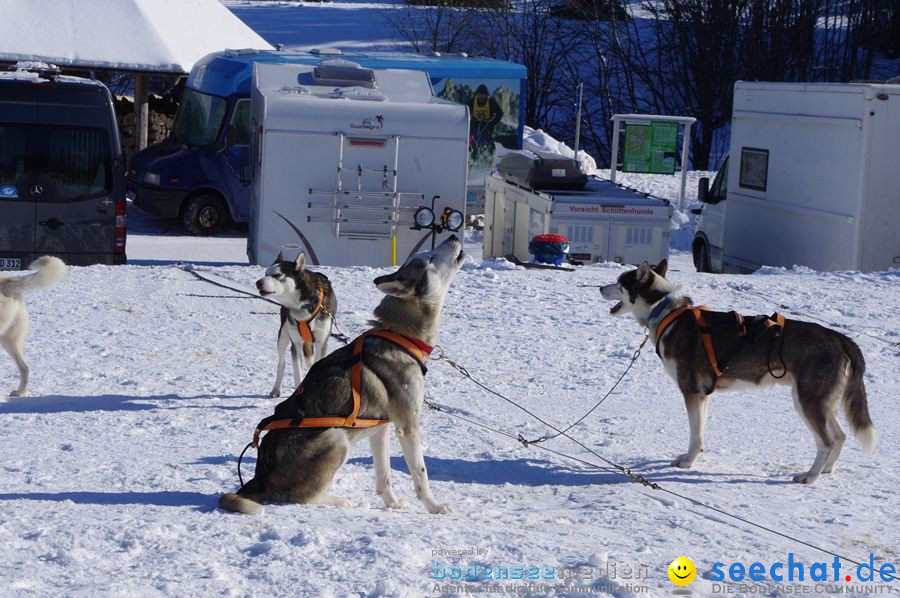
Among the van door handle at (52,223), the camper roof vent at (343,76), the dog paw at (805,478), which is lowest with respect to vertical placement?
the dog paw at (805,478)

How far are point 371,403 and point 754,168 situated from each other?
1180 cm

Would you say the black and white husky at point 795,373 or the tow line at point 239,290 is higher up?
the black and white husky at point 795,373

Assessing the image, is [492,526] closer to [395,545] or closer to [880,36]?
[395,545]

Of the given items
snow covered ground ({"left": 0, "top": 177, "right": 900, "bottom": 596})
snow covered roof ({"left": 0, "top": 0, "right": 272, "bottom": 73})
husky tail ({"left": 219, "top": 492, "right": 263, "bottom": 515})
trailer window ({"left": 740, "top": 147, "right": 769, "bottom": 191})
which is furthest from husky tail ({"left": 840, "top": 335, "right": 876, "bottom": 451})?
snow covered roof ({"left": 0, "top": 0, "right": 272, "bottom": 73})

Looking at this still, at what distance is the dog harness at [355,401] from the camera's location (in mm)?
5262

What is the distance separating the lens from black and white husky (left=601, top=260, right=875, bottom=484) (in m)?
6.42

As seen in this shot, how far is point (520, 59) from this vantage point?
37312 mm

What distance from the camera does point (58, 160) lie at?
13391 mm

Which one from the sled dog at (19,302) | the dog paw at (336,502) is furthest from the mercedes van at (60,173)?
the dog paw at (336,502)

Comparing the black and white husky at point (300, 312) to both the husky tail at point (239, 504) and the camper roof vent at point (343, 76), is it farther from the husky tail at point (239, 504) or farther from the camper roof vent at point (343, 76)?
the camper roof vent at point (343, 76)

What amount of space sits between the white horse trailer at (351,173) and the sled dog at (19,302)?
20.8 ft

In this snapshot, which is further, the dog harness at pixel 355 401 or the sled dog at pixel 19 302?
the sled dog at pixel 19 302

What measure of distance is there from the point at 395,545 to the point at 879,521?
8.47 ft

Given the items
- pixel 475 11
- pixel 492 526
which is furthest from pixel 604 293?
pixel 475 11
